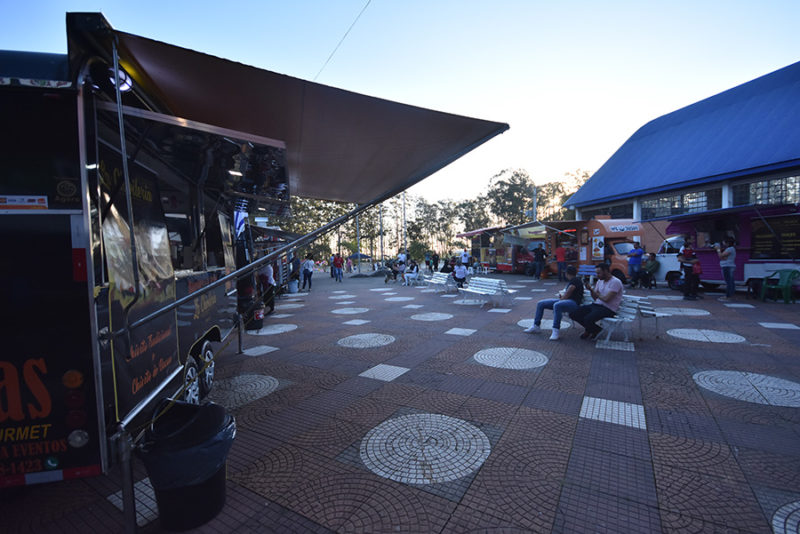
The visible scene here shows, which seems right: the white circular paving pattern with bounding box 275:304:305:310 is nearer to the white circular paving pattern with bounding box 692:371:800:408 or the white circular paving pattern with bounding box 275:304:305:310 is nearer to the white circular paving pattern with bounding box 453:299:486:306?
the white circular paving pattern with bounding box 453:299:486:306

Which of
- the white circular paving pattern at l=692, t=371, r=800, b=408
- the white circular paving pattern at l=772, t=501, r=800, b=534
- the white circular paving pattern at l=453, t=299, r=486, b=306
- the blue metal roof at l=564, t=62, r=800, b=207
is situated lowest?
the white circular paving pattern at l=772, t=501, r=800, b=534

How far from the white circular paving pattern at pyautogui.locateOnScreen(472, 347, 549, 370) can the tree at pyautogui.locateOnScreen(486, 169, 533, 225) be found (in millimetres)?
46140

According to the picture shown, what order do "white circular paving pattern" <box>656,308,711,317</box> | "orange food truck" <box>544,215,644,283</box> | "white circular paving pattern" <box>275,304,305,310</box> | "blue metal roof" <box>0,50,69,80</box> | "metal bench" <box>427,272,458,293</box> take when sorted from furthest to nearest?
"orange food truck" <box>544,215,644,283</box>
"metal bench" <box>427,272,458,293</box>
"white circular paving pattern" <box>275,304,305,310</box>
"white circular paving pattern" <box>656,308,711,317</box>
"blue metal roof" <box>0,50,69,80</box>

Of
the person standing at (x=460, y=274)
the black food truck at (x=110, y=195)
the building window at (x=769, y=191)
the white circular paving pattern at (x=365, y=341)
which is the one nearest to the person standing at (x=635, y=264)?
the person standing at (x=460, y=274)

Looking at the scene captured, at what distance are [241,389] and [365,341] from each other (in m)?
2.62

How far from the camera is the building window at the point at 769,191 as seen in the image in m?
18.7

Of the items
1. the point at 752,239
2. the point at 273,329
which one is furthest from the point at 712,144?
the point at 273,329

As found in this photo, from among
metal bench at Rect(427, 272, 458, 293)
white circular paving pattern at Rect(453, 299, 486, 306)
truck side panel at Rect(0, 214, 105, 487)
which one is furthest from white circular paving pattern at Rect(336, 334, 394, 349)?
metal bench at Rect(427, 272, 458, 293)

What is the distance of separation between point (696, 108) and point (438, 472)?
3352 cm

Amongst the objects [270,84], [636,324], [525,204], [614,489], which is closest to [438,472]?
[614,489]

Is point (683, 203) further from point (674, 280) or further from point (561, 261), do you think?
point (674, 280)

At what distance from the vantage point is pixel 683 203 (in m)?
23.2

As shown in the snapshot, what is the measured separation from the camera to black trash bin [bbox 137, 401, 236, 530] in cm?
222

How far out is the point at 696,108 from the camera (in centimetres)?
2592
